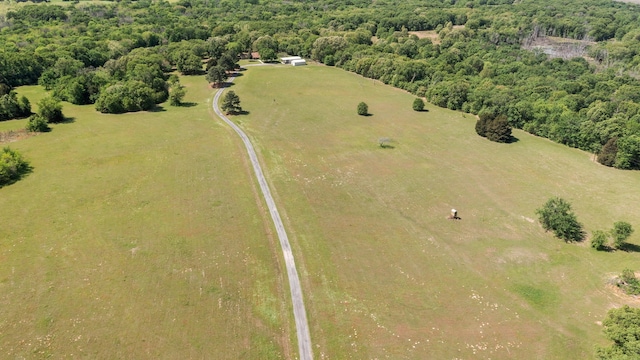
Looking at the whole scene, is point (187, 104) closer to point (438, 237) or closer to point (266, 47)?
point (266, 47)

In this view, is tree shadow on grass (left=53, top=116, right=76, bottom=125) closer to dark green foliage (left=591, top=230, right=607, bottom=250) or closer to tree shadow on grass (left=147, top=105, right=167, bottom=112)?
tree shadow on grass (left=147, top=105, right=167, bottom=112)

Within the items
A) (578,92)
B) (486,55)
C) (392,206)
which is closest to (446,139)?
(392,206)

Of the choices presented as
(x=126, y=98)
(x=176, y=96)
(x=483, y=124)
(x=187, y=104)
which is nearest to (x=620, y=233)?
(x=483, y=124)

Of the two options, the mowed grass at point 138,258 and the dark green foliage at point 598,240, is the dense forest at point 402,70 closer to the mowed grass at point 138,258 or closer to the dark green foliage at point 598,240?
the dark green foliage at point 598,240

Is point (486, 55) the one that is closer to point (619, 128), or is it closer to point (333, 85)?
point (333, 85)

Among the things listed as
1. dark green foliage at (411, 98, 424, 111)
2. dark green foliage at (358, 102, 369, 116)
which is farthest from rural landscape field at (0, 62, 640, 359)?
dark green foliage at (411, 98, 424, 111)

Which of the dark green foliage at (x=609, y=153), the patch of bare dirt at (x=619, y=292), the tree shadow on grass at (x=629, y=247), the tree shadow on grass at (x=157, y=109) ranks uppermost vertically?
the tree shadow on grass at (x=157, y=109)

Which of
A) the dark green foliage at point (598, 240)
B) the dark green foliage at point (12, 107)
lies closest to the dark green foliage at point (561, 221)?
the dark green foliage at point (598, 240)

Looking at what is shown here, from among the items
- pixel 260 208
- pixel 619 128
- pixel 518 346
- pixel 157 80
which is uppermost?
pixel 157 80
